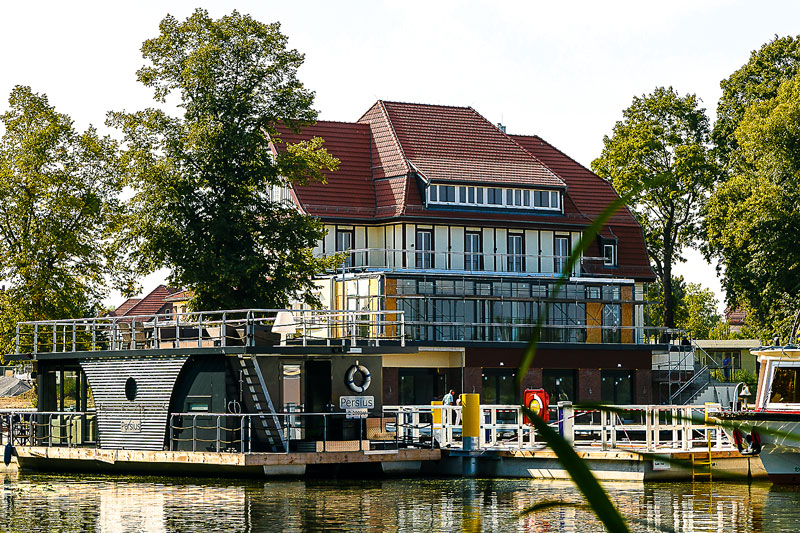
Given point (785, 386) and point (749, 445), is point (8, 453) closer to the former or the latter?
point (749, 445)

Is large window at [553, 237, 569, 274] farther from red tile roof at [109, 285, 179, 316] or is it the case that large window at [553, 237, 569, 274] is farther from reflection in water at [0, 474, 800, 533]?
red tile roof at [109, 285, 179, 316]

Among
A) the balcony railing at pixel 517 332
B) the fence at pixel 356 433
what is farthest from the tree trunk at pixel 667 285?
the fence at pixel 356 433

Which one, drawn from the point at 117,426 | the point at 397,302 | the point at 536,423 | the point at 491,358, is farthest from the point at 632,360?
the point at 536,423

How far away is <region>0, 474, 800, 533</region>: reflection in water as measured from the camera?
1995 centimetres

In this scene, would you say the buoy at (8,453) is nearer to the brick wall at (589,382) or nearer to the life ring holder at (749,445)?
the life ring holder at (749,445)

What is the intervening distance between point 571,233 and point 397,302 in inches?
455

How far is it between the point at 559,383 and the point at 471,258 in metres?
6.74

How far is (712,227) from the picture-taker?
60.5 m

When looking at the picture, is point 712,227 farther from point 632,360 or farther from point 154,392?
point 154,392

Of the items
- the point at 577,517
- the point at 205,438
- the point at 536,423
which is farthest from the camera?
the point at 205,438

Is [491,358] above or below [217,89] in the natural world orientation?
below

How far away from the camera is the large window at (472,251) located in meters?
57.6

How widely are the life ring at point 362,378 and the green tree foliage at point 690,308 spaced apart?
3264cm

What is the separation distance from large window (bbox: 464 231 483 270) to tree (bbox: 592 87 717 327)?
980 centimetres
